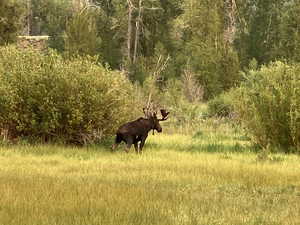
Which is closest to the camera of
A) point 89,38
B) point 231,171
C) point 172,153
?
point 231,171

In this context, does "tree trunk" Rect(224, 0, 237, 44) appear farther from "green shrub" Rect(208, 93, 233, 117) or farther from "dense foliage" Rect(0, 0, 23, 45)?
"dense foliage" Rect(0, 0, 23, 45)

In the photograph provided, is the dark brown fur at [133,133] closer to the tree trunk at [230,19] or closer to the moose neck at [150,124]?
the moose neck at [150,124]

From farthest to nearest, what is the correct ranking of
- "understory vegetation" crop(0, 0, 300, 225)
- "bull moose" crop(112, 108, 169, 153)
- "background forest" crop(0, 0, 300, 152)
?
"background forest" crop(0, 0, 300, 152) < "bull moose" crop(112, 108, 169, 153) < "understory vegetation" crop(0, 0, 300, 225)

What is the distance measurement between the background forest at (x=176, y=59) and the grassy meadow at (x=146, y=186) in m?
1.35

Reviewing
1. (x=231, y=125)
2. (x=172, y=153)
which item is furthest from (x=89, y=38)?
(x=172, y=153)

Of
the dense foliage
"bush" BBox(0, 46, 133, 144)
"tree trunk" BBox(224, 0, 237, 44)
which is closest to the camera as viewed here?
"bush" BBox(0, 46, 133, 144)

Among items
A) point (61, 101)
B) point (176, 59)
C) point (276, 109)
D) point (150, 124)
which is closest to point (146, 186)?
point (150, 124)

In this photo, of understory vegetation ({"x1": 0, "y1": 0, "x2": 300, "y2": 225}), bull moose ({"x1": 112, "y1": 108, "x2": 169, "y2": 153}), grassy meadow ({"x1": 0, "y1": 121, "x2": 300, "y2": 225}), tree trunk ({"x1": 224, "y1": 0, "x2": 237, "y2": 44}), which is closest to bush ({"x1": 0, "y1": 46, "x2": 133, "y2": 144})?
understory vegetation ({"x1": 0, "y1": 0, "x2": 300, "y2": 225})

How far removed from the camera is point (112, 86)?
18500 mm

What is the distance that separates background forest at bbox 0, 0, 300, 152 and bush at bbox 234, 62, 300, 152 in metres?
0.03

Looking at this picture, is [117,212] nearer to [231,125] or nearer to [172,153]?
[172,153]

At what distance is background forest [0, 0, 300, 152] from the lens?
1788cm

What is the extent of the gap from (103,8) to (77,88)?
4325 cm

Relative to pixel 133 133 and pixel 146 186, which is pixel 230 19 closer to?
pixel 133 133
